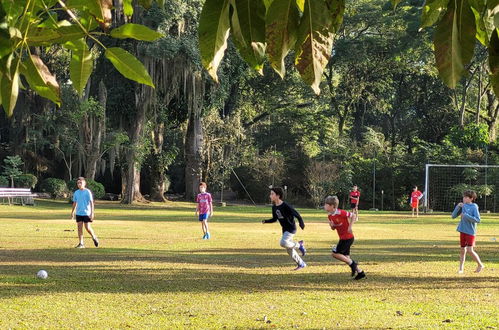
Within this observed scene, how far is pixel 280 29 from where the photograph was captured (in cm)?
150

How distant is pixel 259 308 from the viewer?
834cm

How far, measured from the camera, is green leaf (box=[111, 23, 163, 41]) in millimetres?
1615

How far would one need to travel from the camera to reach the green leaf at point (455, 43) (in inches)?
57.9

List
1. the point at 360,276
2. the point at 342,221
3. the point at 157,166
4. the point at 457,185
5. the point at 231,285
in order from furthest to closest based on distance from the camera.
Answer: the point at 157,166 < the point at 457,185 < the point at 342,221 < the point at 360,276 < the point at 231,285

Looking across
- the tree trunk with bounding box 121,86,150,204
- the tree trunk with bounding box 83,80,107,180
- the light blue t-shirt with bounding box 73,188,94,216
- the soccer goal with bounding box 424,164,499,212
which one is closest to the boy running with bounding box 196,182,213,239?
the light blue t-shirt with bounding box 73,188,94,216

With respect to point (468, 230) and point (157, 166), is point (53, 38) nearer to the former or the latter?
point (468, 230)

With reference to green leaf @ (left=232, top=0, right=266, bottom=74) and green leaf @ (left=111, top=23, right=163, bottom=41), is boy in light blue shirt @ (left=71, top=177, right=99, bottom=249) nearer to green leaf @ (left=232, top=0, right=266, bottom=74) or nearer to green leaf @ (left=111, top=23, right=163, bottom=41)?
green leaf @ (left=111, top=23, right=163, bottom=41)

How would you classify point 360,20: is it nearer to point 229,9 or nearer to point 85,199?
point 85,199

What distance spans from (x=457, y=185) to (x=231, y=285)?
32906 mm

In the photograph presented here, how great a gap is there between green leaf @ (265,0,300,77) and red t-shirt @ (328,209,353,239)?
1016cm

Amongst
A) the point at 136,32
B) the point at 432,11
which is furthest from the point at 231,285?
the point at 136,32

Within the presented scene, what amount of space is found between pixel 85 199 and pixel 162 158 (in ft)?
85.9

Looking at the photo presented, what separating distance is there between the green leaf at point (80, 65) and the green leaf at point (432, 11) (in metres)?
0.80

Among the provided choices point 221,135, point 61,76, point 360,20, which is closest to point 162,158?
point 221,135
